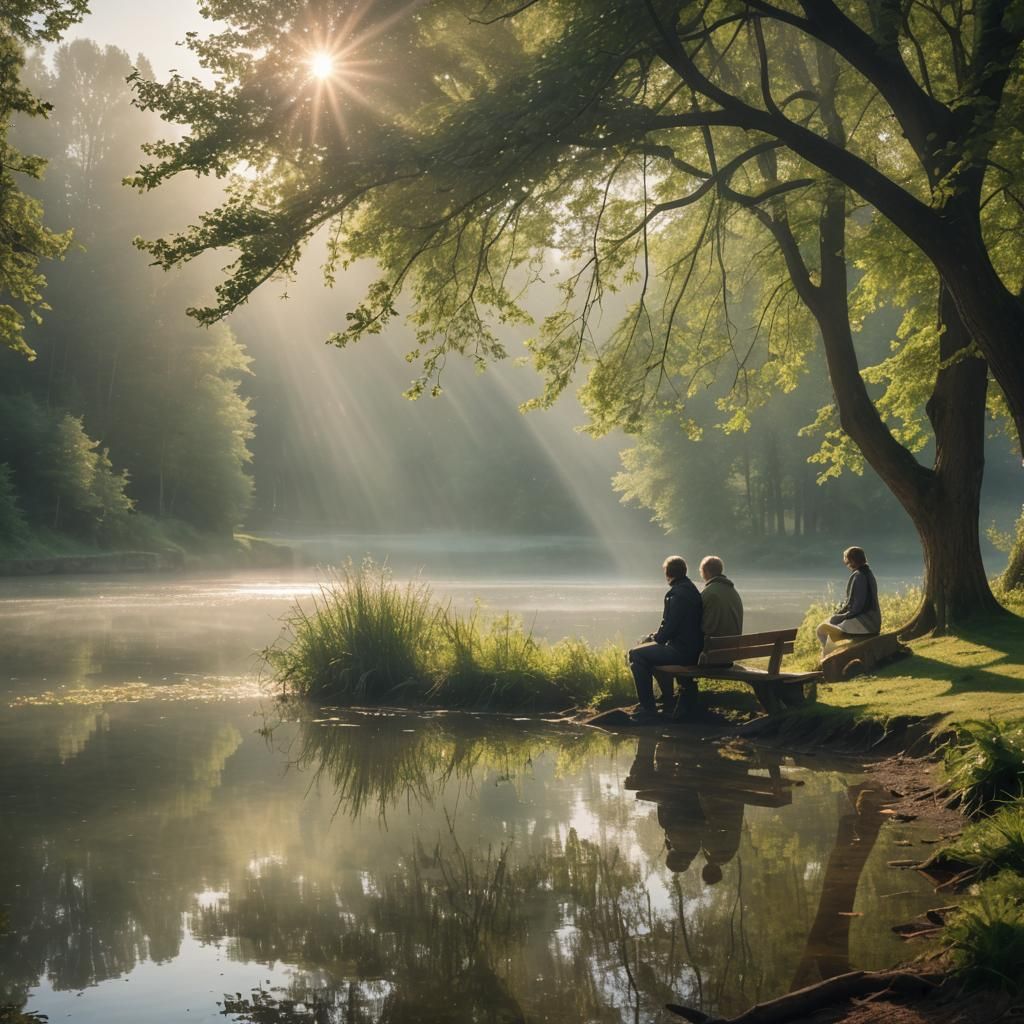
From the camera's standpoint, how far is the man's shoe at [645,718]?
44.7 ft

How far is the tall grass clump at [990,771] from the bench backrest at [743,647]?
409cm

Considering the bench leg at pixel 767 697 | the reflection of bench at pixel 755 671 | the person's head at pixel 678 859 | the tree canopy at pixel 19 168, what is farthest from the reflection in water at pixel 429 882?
the tree canopy at pixel 19 168

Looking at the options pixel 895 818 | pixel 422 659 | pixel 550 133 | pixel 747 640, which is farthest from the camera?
pixel 422 659

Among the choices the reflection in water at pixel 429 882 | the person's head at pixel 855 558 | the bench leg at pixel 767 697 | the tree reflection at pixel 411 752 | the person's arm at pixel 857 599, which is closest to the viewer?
the reflection in water at pixel 429 882

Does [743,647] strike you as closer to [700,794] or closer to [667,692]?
[667,692]

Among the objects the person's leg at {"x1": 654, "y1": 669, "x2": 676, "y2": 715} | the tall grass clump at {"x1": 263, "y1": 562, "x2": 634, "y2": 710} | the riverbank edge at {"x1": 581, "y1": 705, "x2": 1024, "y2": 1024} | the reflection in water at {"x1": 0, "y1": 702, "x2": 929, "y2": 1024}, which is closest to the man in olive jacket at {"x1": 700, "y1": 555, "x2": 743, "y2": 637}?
the person's leg at {"x1": 654, "y1": 669, "x2": 676, "y2": 715}

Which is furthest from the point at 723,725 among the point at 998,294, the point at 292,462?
the point at 292,462

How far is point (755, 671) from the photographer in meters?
13.1

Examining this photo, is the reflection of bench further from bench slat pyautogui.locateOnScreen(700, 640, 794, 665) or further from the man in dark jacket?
the man in dark jacket

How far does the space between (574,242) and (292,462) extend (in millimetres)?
80741

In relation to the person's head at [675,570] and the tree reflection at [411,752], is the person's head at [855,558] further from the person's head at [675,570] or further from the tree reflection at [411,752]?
the tree reflection at [411,752]

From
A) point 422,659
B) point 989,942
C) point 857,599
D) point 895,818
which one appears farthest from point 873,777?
point 422,659

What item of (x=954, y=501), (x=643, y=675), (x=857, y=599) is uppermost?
(x=954, y=501)

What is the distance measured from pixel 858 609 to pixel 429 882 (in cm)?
915
